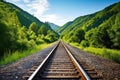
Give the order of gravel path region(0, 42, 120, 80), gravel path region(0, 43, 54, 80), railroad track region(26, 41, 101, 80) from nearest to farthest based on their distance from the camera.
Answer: railroad track region(26, 41, 101, 80)
gravel path region(0, 43, 54, 80)
gravel path region(0, 42, 120, 80)

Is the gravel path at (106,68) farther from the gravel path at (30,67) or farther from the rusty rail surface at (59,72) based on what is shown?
the rusty rail surface at (59,72)

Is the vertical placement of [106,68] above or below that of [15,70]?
below

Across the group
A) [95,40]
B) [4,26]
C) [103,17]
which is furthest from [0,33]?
[103,17]

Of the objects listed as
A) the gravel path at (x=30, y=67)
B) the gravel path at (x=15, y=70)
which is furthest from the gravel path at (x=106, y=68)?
the gravel path at (x=15, y=70)

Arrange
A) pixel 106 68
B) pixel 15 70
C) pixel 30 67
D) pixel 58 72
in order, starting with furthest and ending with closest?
pixel 30 67, pixel 106 68, pixel 15 70, pixel 58 72

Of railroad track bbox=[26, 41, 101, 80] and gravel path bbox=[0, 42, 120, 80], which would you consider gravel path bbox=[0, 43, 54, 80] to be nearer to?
gravel path bbox=[0, 42, 120, 80]

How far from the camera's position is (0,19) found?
623 inches

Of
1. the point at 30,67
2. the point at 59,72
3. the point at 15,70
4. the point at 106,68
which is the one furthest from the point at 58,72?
the point at 106,68

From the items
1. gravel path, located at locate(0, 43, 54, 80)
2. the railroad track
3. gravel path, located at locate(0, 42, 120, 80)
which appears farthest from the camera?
gravel path, located at locate(0, 42, 120, 80)

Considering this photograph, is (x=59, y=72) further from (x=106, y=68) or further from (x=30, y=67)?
(x=106, y=68)

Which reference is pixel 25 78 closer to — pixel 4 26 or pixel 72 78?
pixel 72 78

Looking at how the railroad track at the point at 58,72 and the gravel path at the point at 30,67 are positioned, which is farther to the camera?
the gravel path at the point at 30,67

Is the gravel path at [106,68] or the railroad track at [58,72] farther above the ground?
the railroad track at [58,72]

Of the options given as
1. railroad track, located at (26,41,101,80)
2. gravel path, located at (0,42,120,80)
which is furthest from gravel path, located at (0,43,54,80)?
railroad track, located at (26,41,101,80)
